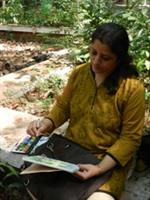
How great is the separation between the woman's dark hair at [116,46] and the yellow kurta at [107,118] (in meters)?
0.04

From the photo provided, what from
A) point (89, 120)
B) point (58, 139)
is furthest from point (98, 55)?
point (58, 139)

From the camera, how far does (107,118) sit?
251 cm

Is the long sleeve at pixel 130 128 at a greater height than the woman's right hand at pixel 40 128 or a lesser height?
greater

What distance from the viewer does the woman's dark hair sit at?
236cm

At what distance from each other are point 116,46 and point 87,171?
71 centimetres

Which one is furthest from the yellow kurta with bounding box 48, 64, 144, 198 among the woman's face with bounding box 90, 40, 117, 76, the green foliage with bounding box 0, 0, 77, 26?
the green foliage with bounding box 0, 0, 77, 26

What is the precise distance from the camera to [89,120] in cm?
258

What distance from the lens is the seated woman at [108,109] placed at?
2.37 m

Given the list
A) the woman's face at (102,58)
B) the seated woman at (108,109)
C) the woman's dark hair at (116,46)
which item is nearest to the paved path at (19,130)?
the seated woman at (108,109)

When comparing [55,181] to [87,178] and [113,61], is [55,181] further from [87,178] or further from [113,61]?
[113,61]

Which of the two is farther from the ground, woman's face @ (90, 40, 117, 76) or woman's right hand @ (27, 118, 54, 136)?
woman's face @ (90, 40, 117, 76)

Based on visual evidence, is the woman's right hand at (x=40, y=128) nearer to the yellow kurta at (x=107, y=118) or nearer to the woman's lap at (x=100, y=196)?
the yellow kurta at (x=107, y=118)

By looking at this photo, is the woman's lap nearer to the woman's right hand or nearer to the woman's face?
the woman's right hand

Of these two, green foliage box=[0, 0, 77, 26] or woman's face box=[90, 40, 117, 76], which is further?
green foliage box=[0, 0, 77, 26]
